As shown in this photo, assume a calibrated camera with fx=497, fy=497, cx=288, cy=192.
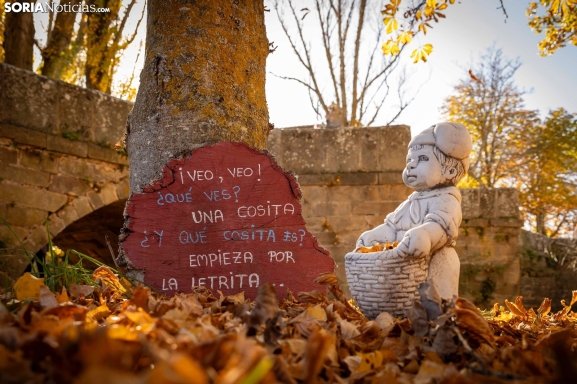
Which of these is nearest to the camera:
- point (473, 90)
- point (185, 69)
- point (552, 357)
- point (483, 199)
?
point (552, 357)

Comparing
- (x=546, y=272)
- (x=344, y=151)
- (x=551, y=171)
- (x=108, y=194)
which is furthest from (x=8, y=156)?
(x=551, y=171)

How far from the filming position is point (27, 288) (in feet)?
5.88

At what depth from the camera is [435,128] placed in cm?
268

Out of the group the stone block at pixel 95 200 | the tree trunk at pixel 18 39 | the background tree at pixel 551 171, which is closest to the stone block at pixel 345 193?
the stone block at pixel 95 200

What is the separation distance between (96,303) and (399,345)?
1143 millimetres

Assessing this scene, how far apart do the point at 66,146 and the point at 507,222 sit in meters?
5.72

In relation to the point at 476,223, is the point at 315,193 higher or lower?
higher

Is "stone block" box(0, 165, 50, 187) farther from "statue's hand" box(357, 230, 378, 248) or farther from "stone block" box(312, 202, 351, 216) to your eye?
"statue's hand" box(357, 230, 378, 248)

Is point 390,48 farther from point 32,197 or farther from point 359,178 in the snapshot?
point 32,197

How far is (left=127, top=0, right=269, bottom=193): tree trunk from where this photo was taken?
2756 mm

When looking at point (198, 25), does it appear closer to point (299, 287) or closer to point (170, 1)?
point (170, 1)

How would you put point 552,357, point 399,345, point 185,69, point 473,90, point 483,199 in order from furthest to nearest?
point 473,90 → point 483,199 → point 185,69 → point 399,345 → point 552,357

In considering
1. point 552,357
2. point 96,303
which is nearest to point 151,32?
point 96,303

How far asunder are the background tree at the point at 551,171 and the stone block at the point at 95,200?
14617 millimetres
